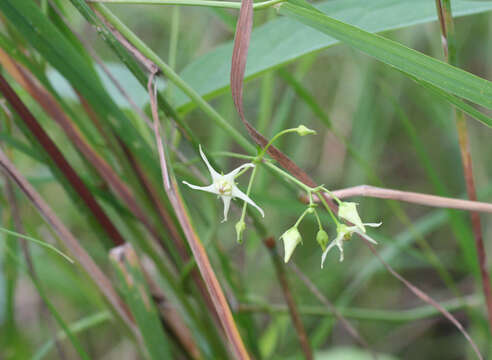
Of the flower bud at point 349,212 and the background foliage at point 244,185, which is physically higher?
the background foliage at point 244,185

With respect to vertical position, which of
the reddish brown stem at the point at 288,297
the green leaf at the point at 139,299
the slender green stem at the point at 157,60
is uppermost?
the slender green stem at the point at 157,60

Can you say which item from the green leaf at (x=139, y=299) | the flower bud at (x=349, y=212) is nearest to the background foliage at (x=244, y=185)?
the green leaf at (x=139, y=299)

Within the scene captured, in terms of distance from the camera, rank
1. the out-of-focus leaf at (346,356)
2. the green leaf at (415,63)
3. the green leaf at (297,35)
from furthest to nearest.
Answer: the out-of-focus leaf at (346,356) → the green leaf at (297,35) → the green leaf at (415,63)

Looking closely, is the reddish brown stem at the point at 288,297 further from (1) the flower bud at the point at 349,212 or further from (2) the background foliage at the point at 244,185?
(1) the flower bud at the point at 349,212

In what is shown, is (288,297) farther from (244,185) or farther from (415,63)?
(244,185)

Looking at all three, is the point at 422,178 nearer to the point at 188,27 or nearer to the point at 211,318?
the point at 188,27

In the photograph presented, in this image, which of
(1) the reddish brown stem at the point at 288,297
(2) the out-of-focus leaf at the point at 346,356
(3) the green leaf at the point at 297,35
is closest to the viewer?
(3) the green leaf at the point at 297,35
